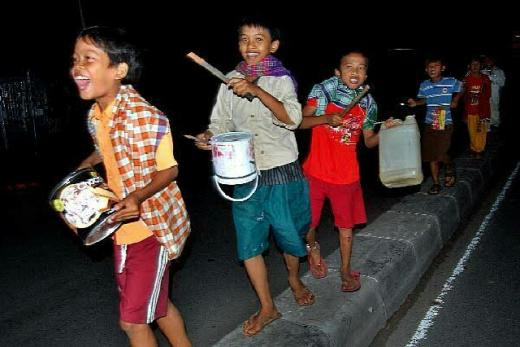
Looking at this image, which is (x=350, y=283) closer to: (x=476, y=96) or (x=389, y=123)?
(x=389, y=123)

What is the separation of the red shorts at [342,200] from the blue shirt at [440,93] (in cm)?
298

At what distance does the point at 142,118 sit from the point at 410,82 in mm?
16934

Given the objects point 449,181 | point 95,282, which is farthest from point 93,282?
point 449,181

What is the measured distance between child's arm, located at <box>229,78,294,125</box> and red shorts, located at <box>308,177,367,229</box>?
33.7 inches

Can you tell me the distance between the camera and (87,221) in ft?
7.24

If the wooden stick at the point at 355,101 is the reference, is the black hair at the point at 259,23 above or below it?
above

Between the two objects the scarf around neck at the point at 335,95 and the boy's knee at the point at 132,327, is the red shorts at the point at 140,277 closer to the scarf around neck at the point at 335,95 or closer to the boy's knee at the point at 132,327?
the boy's knee at the point at 132,327

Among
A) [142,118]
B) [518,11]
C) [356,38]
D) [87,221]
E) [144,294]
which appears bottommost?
[144,294]

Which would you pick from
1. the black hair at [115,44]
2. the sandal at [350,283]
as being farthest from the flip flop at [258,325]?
the black hair at [115,44]

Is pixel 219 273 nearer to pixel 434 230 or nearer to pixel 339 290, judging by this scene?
pixel 339 290

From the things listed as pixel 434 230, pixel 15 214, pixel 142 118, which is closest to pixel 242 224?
pixel 142 118

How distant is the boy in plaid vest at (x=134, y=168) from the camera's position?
7.64 feet

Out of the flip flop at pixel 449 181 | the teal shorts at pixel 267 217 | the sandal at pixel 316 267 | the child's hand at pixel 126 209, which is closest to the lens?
the child's hand at pixel 126 209

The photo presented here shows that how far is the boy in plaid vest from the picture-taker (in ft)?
7.64
